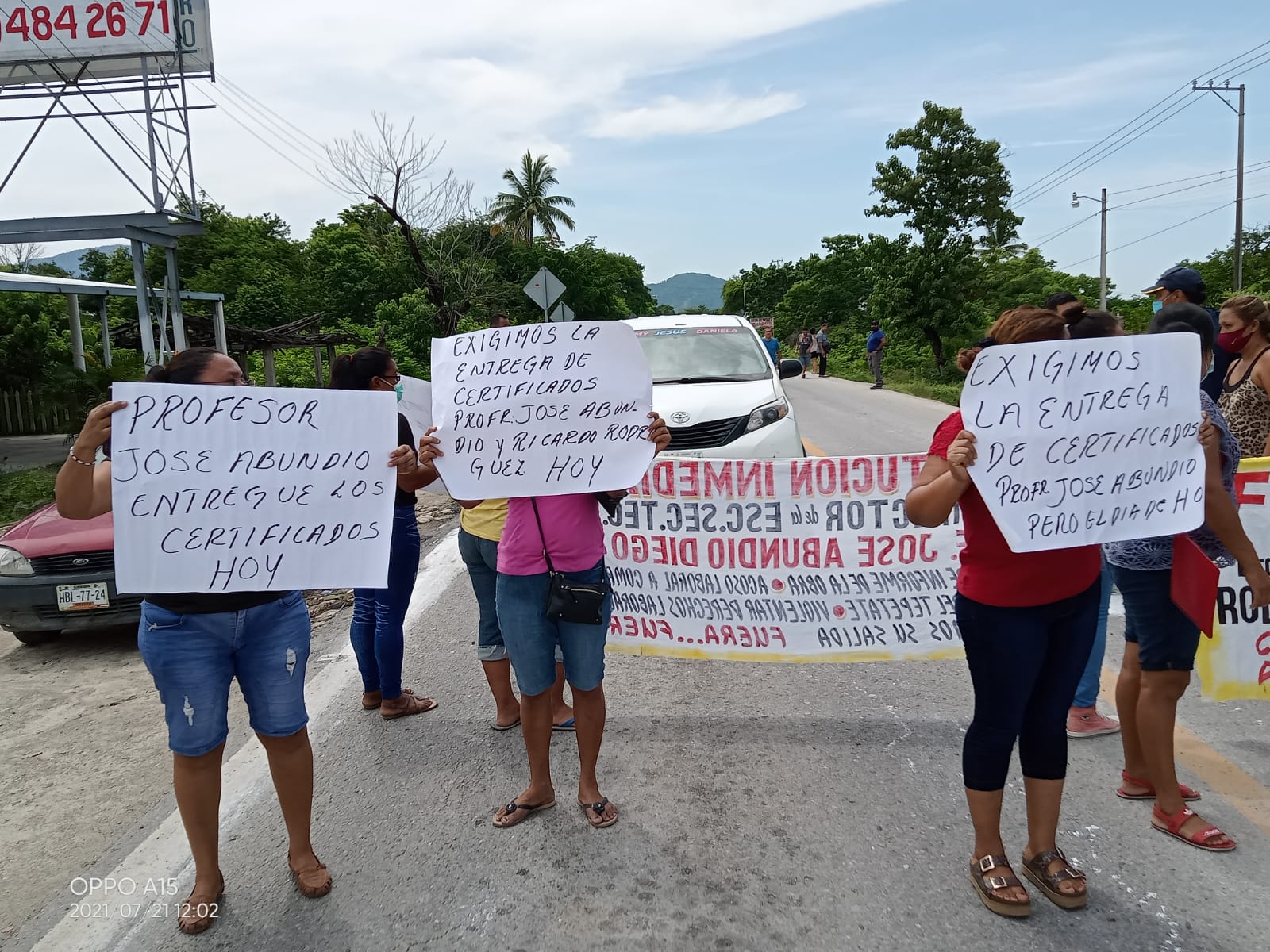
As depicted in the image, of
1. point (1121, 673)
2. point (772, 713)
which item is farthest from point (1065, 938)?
point (772, 713)

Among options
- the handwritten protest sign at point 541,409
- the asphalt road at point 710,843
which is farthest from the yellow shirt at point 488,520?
the asphalt road at point 710,843

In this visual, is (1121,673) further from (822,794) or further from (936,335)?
(936,335)

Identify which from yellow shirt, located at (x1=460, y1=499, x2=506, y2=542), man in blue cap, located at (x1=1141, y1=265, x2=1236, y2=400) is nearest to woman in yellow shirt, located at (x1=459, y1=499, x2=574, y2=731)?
yellow shirt, located at (x1=460, y1=499, x2=506, y2=542)

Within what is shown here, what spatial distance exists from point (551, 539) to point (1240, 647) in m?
2.90

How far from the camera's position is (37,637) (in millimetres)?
6035

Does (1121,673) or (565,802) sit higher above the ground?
(1121,673)

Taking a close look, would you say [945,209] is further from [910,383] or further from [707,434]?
[707,434]

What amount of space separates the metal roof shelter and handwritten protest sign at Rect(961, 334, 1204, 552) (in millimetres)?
12826

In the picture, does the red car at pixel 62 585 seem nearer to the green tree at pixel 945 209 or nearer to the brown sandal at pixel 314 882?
the brown sandal at pixel 314 882

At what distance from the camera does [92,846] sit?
3.35 meters

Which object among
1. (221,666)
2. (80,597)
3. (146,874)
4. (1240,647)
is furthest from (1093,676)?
(80,597)

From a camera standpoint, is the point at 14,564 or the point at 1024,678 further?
the point at 14,564

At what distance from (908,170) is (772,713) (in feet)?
97.0

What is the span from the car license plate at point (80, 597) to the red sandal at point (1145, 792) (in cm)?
564
